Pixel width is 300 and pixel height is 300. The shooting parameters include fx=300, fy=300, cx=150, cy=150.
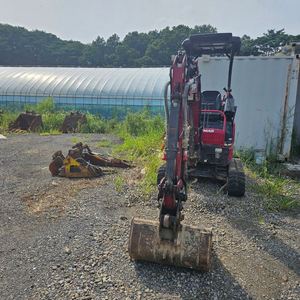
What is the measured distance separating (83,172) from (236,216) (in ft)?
11.3

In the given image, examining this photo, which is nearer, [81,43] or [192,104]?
[192,104]

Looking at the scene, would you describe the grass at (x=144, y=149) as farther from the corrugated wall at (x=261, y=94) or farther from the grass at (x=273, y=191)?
the corrugated wall at (x=261, y=94)

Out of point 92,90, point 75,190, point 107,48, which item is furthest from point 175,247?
point 107,48

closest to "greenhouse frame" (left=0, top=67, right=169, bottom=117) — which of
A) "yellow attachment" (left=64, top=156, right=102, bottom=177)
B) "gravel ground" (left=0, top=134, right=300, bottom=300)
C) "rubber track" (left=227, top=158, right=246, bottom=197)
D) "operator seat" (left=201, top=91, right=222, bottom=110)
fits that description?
"operator seat" (left=201, top=91, right=222, bottom=110)

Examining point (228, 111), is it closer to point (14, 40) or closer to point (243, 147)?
point (243, 147)

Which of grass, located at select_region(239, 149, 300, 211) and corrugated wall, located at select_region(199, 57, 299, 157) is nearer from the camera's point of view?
grass, located at select_region(239, 149, 300, 211)

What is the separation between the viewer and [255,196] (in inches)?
217

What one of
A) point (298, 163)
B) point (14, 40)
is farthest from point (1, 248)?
point (14, 40)

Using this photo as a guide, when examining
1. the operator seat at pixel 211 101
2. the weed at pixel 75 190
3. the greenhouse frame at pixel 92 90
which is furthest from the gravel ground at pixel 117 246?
the greenhouse frame at pixel 92 90

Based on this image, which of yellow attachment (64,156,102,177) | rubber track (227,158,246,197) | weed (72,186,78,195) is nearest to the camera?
rubber track (227,158,246,197)


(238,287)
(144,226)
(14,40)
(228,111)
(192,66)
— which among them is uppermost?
(14,40)

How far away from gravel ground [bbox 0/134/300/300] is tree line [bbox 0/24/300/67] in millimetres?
32309

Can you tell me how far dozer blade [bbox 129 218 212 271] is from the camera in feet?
10.2

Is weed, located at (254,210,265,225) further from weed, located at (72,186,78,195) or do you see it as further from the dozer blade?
weed, located at (72,186,78,195)
